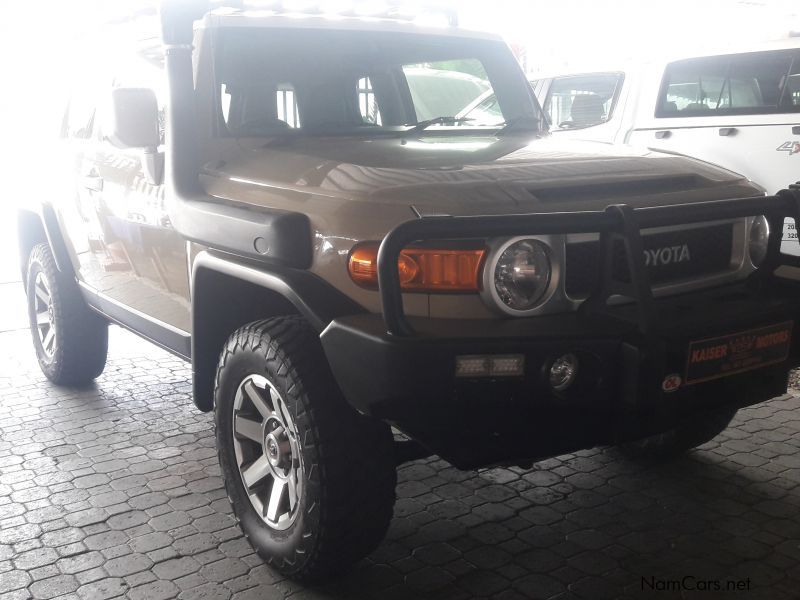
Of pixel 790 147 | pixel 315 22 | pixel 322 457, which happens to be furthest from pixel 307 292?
pixel 790 147

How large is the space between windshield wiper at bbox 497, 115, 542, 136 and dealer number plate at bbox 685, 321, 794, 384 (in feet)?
5.22

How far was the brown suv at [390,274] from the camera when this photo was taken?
2.54 meters

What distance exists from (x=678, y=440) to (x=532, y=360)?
187 centimetres

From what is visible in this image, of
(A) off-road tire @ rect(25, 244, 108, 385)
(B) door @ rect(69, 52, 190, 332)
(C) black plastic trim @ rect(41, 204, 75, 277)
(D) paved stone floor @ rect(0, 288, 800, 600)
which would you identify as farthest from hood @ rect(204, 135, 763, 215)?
(A) off-road tire @ rect(25, 244, 108, 385)

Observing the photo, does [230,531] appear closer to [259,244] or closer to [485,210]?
[259,244]

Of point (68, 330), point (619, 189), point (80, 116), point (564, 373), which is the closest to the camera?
point (564, 373)

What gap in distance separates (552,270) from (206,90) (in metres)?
1.69

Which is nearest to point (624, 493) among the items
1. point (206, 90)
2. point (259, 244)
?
point (259, 244)

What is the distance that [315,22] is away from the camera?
384 centimetres

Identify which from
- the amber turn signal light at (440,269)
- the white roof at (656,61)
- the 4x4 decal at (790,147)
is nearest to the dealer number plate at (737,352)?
the amber turn signal light at (440,269)

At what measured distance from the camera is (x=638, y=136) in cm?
781

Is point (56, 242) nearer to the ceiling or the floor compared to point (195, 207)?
nearer to the floor

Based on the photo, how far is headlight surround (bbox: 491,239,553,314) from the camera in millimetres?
2658

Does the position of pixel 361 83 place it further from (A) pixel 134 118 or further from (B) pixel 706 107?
(B) pixel 706 107
